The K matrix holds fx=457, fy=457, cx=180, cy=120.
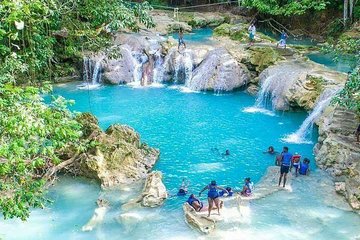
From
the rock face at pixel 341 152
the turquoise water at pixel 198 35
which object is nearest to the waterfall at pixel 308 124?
the rock face at pixel 341 152

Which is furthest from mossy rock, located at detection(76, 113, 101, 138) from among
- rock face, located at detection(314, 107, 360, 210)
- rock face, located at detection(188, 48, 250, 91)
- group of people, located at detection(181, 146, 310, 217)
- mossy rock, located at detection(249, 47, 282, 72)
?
mossy rock, located at detection(249, 47, 282, 72)

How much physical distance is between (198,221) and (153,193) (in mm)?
1861

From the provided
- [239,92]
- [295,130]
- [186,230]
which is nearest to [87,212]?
[186,230]

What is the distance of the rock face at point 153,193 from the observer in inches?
487

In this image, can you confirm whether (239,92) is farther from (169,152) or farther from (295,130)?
(169,152)

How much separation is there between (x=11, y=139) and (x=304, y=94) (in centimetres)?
1546

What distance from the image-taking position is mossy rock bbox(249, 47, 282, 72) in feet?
75.3

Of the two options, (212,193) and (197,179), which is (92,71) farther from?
(212,193)

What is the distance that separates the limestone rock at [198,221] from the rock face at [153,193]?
1050 millimetres

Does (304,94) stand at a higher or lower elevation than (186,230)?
higher

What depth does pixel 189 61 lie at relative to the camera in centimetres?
2488

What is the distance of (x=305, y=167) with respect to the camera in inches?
551

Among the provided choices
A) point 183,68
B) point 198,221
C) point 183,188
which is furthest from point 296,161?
point 183,68

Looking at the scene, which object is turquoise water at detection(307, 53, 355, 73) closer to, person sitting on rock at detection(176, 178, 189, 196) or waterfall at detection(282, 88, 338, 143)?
waterfall at detection(282, 88, 338, 143)
